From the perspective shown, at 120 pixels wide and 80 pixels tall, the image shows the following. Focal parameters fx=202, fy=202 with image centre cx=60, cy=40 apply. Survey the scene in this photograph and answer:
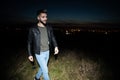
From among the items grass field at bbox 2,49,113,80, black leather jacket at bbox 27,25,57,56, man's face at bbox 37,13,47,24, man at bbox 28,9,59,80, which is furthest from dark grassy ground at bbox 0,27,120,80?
man's face at bbox 37,13,47,24

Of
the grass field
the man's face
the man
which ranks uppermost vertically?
the man's face

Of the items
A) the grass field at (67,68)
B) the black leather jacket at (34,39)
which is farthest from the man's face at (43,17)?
the grass field at (67,68)

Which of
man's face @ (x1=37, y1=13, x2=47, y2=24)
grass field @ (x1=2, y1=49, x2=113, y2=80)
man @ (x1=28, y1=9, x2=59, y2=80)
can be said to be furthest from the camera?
grass field @ (x1=2, y1=49, x2=113, y2=80)

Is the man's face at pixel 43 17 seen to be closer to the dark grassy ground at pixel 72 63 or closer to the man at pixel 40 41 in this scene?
the man at pixel 40 41

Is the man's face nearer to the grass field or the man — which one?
the man

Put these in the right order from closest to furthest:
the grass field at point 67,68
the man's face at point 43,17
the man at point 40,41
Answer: the man's face at point 43,17 < the man at point 40,41 < the grass field at point 67,68

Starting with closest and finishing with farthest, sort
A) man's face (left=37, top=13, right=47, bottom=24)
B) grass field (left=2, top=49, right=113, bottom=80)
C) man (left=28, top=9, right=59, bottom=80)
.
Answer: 1. man's face (left=37, top=13, right=47, bottom=24)
2. man (left=28, top=9, right=59, bottom=80)
3. grass field (left=2, top=49, right=113, bottom=80)

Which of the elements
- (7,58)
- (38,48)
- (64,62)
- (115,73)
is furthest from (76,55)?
(38,48)

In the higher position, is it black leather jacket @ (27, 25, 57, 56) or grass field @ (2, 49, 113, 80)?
black leather jacket @ (27, 25, 57, 56)

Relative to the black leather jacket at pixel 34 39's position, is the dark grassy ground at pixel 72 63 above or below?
below

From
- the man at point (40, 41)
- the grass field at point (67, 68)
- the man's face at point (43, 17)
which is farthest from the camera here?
the grass field at point (67, 68)

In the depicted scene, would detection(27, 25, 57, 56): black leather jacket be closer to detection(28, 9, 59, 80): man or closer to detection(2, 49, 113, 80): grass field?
detection(28, 9, 59, 80): man

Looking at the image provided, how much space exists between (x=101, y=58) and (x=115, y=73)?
5.34ft

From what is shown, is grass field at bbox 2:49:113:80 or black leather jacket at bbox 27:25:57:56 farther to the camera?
grass field at bbox 2:49:113:80
